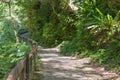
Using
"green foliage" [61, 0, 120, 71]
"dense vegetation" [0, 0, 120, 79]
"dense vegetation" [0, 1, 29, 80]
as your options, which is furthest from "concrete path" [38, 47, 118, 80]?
"dense vegetation" [0, 1, 29, 80]

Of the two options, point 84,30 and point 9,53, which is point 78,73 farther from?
point 84,30

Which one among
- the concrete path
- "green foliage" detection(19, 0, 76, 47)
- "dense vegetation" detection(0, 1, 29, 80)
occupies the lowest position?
the concrete path

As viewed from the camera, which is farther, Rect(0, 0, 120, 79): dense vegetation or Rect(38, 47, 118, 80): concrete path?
Rect(0, 0, 120, 79): dense vegetation

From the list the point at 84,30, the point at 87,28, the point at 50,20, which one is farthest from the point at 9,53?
the point at 50,20

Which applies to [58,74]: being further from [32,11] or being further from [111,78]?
[32,11]

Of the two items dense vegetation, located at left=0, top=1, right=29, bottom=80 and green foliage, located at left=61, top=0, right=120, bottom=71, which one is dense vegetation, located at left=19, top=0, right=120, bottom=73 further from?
dense vegetation, located at left=0, top=1, right=29, bottom=80

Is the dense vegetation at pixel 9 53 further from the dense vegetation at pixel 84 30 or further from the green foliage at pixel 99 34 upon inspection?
the green foliage at pixel 99 34

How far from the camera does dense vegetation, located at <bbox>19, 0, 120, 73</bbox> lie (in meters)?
13.4

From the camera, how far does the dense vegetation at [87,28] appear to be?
44.0ft

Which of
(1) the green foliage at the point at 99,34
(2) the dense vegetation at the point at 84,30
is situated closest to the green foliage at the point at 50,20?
(2) the dense vegetation at the point at 84,30

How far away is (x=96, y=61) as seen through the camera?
42.0 ft

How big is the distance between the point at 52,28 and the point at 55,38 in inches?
51.6

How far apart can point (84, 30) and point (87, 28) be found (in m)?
1.25

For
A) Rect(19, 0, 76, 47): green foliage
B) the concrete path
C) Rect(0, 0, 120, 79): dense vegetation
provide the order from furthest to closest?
Rect(19, 0, 76, 47): green foliage
Rect(0, 0, 120, 79): dense vegetation
the concrete path
